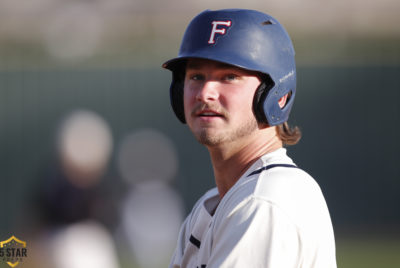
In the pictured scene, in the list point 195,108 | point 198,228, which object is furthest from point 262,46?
point 198,228

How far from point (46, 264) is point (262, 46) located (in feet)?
11.9

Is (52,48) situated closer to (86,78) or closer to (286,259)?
(86,78)

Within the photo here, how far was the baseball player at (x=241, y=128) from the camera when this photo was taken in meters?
2.18

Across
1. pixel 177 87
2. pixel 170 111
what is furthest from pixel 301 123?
pixel 177 87

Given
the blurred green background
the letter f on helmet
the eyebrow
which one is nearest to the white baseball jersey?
the eyebrow

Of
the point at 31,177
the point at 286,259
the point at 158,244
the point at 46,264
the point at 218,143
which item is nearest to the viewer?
the point at 286,259

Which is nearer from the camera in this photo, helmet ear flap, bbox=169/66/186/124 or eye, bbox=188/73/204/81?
eye, bbox=188/73/204/81

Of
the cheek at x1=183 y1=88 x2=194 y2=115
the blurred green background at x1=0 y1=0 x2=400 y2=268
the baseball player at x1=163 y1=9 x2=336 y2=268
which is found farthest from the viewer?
the blurred green background at x1=0 y1=0 x2=400 y2=268

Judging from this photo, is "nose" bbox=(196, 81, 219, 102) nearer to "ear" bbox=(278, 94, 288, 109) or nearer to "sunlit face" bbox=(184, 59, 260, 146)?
"sunlit face" bbox=(184, 59, 260, 146)

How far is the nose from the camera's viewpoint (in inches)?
105

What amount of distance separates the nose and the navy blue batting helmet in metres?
0.12

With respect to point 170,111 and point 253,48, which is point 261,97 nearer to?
point 253,48

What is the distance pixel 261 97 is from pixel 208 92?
269mm

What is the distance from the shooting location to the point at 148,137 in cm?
1190
